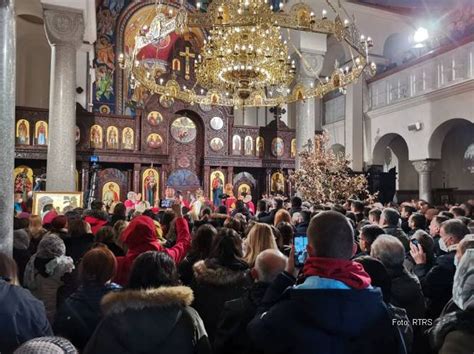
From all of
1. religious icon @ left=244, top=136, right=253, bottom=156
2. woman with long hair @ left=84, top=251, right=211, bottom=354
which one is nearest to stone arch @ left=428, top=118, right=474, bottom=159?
religious icon @ left=244, top=136, right=253, bottom=156

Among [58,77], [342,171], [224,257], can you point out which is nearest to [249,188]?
[342,171]

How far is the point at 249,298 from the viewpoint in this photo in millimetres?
2643

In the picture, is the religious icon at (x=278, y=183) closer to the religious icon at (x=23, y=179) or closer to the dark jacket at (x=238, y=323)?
the religious icon at (x=23, y=179)

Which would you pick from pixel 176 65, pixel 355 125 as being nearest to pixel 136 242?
pixel 355 125

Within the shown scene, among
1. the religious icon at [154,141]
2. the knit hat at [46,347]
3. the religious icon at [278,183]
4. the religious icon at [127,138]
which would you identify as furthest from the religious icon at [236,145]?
the knit hat at [46,347]

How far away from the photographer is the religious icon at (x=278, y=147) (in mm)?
19109

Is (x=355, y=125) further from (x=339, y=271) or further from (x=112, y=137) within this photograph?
(x=339, y=271)

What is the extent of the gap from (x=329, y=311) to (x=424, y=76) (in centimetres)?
1658

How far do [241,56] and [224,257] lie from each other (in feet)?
22.8

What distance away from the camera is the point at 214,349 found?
2691 mm

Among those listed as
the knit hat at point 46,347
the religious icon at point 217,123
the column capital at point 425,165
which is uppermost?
the religious icon at point 217,123

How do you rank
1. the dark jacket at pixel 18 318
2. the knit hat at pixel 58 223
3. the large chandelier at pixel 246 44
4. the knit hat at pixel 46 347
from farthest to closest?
the large chandelier at pixel 246 44 < the knit hat at pixel 58 223 < the dark jacket at pixel 18 318 < the knit hat at pixel 46 347

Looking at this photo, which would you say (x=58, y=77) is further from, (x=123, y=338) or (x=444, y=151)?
(x=444, y=151)

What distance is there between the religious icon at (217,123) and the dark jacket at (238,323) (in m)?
16.3
